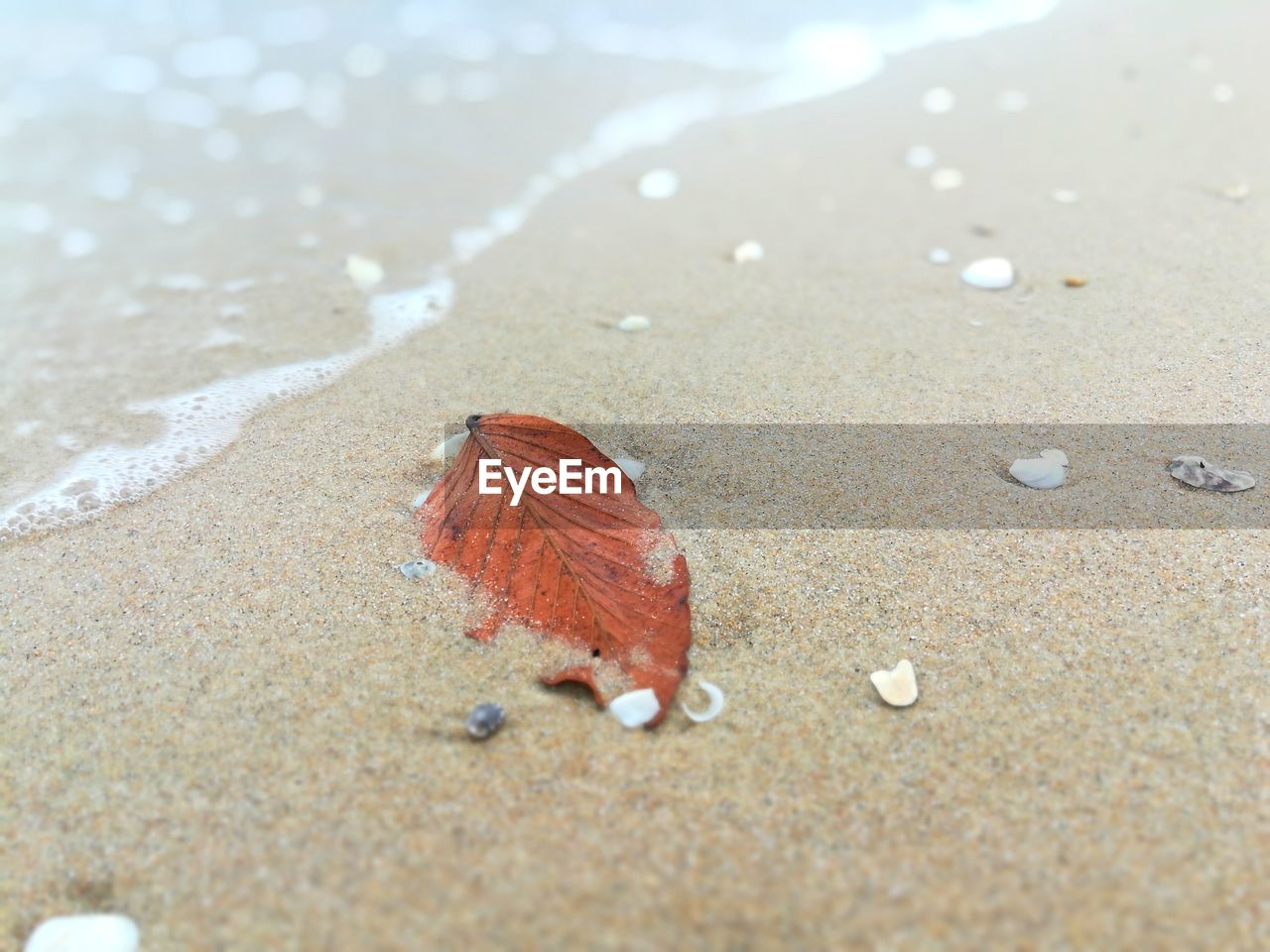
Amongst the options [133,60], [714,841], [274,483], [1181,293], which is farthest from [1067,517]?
[133,60]

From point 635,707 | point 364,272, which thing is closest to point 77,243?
point 364,272

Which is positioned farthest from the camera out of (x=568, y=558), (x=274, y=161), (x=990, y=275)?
(x=274, y=161)

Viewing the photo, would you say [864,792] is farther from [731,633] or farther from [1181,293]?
[1181,293]

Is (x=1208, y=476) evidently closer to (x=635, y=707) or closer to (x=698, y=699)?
(x=698, y=699)

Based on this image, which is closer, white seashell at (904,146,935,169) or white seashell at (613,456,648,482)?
white seashell at (613,456,648,482)

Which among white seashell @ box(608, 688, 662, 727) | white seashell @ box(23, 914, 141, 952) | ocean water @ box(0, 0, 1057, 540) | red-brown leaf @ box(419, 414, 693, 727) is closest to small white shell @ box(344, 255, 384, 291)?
ocean water @ box(0, 0, 1057, 540)

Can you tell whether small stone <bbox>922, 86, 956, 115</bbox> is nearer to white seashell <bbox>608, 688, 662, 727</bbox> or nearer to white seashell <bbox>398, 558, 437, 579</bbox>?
white seashell <bbox>398, 558, 437, 579</bbox>

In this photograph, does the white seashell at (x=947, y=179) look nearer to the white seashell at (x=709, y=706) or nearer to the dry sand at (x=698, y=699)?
the dry sand at (x=698, y=699)
